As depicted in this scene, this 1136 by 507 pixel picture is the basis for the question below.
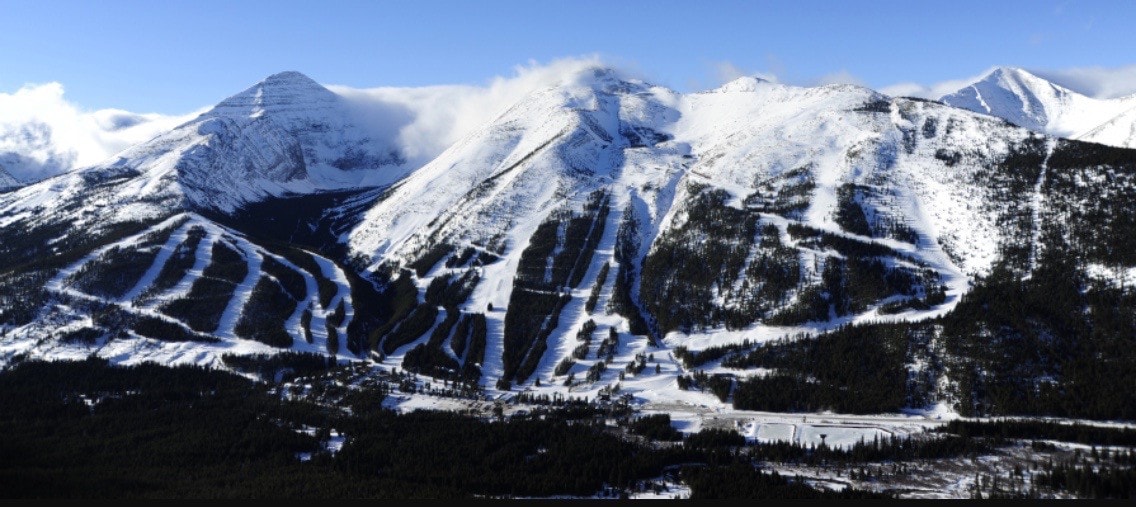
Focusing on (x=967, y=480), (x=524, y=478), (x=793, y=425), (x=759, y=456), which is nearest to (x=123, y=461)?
(x=524, y=478)

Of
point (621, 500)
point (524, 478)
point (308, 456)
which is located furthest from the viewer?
point (308, 456)

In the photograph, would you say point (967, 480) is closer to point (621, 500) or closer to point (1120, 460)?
point (1120, 460)

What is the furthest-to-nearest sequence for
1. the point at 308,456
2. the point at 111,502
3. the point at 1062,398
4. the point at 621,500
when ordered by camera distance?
the point at 1062,398 → the point at 308,456 → the point at 621,500 → the point at 111,502

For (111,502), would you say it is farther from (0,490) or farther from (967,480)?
(967,480)

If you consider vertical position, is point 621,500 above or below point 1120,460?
below

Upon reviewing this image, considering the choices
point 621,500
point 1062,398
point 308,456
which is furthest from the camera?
point 1062,398

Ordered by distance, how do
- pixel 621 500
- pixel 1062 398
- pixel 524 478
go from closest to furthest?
pixel 621 500 < pixel 524 478 < pixel 1062 398

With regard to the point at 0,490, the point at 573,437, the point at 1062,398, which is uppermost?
the point at 1062,398

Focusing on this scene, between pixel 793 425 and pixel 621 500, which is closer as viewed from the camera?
pixel 621 500

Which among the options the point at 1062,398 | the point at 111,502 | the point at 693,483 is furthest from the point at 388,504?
the point at 1062,398
